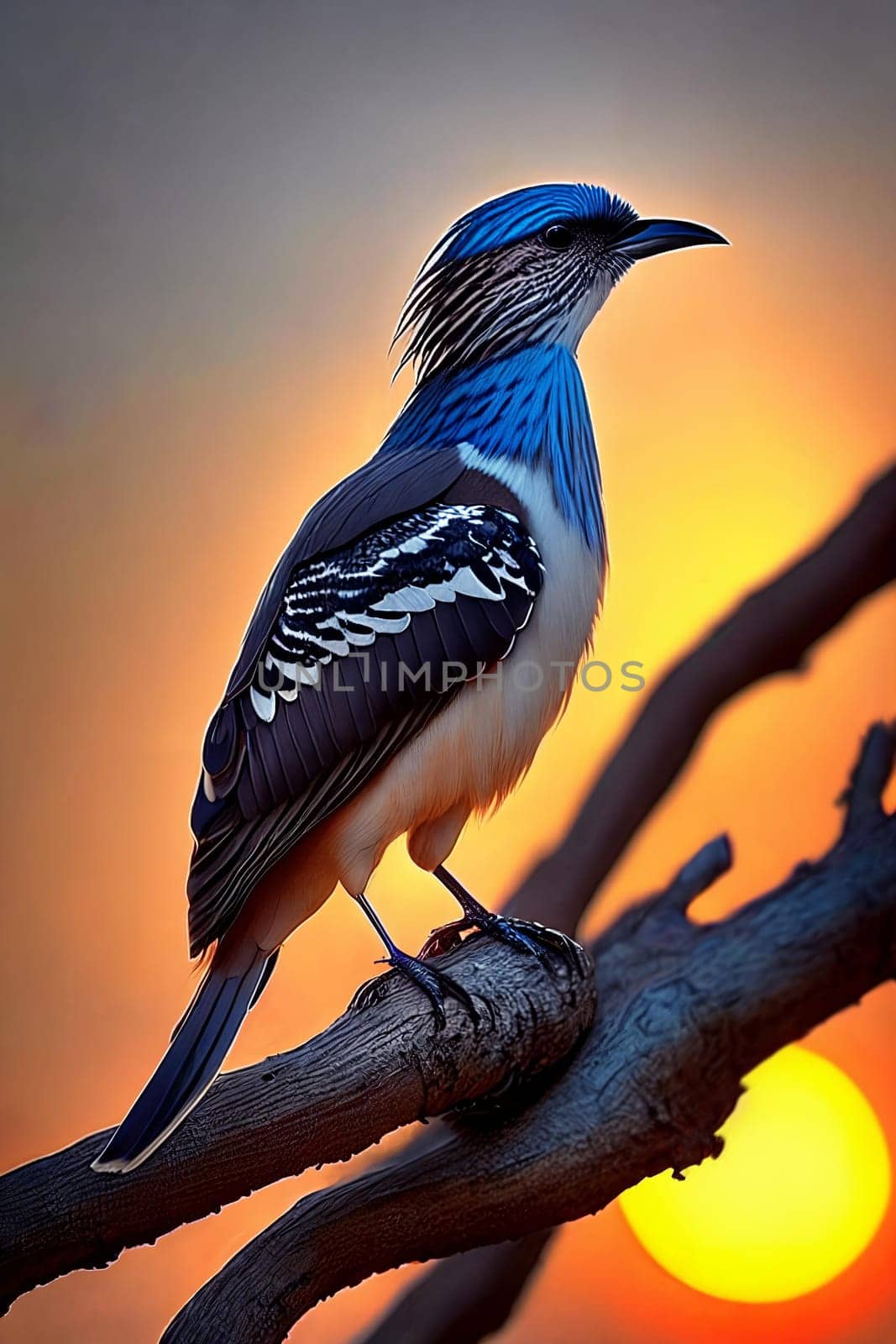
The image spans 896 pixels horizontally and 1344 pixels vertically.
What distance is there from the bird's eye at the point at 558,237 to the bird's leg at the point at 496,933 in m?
0.84

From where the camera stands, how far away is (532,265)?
1.73 m

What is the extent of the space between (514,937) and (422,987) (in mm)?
183

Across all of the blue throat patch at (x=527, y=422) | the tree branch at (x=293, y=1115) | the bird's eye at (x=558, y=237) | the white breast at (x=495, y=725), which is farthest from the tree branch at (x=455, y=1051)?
the bird's eye at (x=558, y=237)

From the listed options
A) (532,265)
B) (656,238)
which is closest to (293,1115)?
(532,265)

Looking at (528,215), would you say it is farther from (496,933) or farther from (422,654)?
(496,933)

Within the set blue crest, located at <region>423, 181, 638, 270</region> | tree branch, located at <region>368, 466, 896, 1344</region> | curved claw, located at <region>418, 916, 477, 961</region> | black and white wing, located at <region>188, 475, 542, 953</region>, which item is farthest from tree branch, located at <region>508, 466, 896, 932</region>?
blue crest, located at <region>423, 181, 638, 270</region>

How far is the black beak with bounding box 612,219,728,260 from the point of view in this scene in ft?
5.76

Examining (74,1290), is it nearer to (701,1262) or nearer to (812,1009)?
(701,1262)

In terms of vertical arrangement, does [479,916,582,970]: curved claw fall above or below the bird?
below

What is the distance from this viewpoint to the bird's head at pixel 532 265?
A: 1.72m

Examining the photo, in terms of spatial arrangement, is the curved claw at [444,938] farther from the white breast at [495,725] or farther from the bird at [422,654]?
the white breast at [495,725]

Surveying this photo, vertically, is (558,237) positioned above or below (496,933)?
above

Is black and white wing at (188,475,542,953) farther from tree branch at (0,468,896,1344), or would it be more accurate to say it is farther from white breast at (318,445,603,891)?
tree branch at (0,468,896,1344)

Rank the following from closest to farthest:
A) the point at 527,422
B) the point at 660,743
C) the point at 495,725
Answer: the point at 495,725 → the point at 527,422 → the point at 660,743
